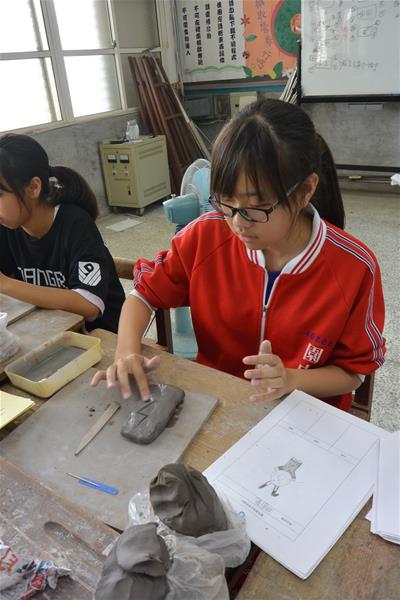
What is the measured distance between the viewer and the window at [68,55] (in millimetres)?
3590

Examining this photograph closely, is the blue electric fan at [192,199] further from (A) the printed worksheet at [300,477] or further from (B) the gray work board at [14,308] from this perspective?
(A) the printed worksheet at [300,477]

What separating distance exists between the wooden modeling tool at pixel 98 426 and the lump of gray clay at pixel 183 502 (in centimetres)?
27

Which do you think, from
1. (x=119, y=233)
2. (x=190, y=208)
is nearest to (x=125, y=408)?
(x=190, y=208)

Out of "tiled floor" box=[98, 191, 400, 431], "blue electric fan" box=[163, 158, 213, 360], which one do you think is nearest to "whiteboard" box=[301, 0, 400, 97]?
"tiled floor" box=[98, 191, 400, 431]

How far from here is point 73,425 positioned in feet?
2.69

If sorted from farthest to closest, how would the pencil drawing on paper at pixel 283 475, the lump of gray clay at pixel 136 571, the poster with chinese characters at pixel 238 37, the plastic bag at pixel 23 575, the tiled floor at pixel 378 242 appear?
the poster with chinese characters at pixel 238 37 → the tiled floor at pixel 378 242 → the pencil drawing on paper at pixel 283 475 → the plastic bag at pixel 23 575 → the lump of gray clay at pixel 136 571

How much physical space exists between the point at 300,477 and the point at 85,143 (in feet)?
13.7

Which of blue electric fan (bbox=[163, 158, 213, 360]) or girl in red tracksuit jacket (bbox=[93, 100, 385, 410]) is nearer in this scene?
girl in red tracksuit jacket (bbox=[93, 100, 385, 410])

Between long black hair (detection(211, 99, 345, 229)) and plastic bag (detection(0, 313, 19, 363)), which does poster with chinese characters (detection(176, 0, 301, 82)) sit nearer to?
long black hair (detection(211, 99, 345, 229))

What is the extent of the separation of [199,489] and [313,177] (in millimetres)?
654

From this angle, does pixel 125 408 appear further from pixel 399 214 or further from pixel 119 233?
pixel 399 214

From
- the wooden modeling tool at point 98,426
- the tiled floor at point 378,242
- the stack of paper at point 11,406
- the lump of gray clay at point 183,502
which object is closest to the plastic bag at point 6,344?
the stack of paper at point 11,406

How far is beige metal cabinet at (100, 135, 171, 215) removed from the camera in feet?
14.2

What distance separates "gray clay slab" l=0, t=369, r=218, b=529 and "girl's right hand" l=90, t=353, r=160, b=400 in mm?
22
